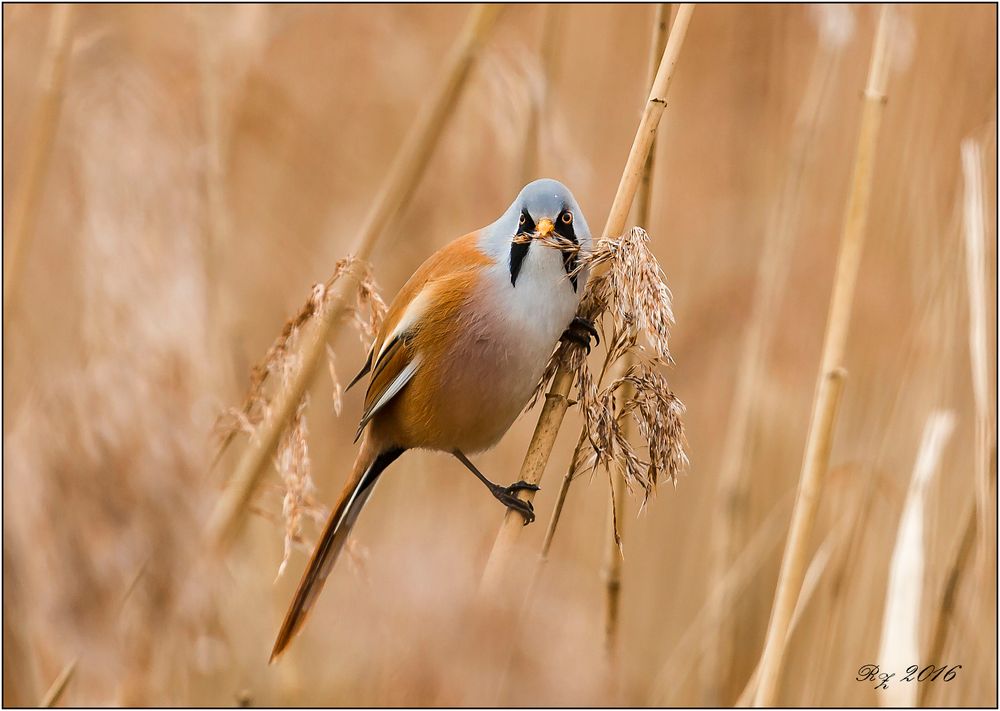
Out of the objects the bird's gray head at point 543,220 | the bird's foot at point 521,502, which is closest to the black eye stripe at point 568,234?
the bird's gray head at point 543,220

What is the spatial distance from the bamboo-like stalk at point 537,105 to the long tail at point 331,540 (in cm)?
75

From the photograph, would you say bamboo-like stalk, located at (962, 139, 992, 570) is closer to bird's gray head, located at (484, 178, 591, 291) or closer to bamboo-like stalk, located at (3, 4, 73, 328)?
bird's gray head, located at (484, 178, 591, 291)

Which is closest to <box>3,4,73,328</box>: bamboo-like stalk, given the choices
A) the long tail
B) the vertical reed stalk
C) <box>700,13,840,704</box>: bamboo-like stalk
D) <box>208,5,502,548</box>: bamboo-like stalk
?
<box>208,5,502,548</box>: bamboo-like stalk

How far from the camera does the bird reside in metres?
1.82

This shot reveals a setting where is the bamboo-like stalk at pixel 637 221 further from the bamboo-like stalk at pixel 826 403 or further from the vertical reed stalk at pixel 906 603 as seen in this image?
the vertical reed stalk at pixel 906 603

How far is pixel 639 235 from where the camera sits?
1.64m

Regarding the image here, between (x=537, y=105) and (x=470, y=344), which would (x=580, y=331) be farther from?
(x=537, y=105)

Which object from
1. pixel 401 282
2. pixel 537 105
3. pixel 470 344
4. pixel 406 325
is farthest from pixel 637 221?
pixel 401 282

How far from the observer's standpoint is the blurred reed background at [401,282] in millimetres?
1365

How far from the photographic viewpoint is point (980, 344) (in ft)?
6.09

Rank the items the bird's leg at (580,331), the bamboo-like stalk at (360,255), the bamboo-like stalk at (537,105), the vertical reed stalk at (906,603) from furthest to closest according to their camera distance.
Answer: the bamboo-like stalk at (537,105) → the bird's leg at (580,331) → the vertical reed stalk at (906,603) → the bamboo-like stalk at (360,255)

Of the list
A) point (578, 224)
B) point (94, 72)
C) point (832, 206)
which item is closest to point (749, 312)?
point (832, 206)

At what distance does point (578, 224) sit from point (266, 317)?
1899 mm

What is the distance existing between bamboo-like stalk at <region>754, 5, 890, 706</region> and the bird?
437 millimetres
